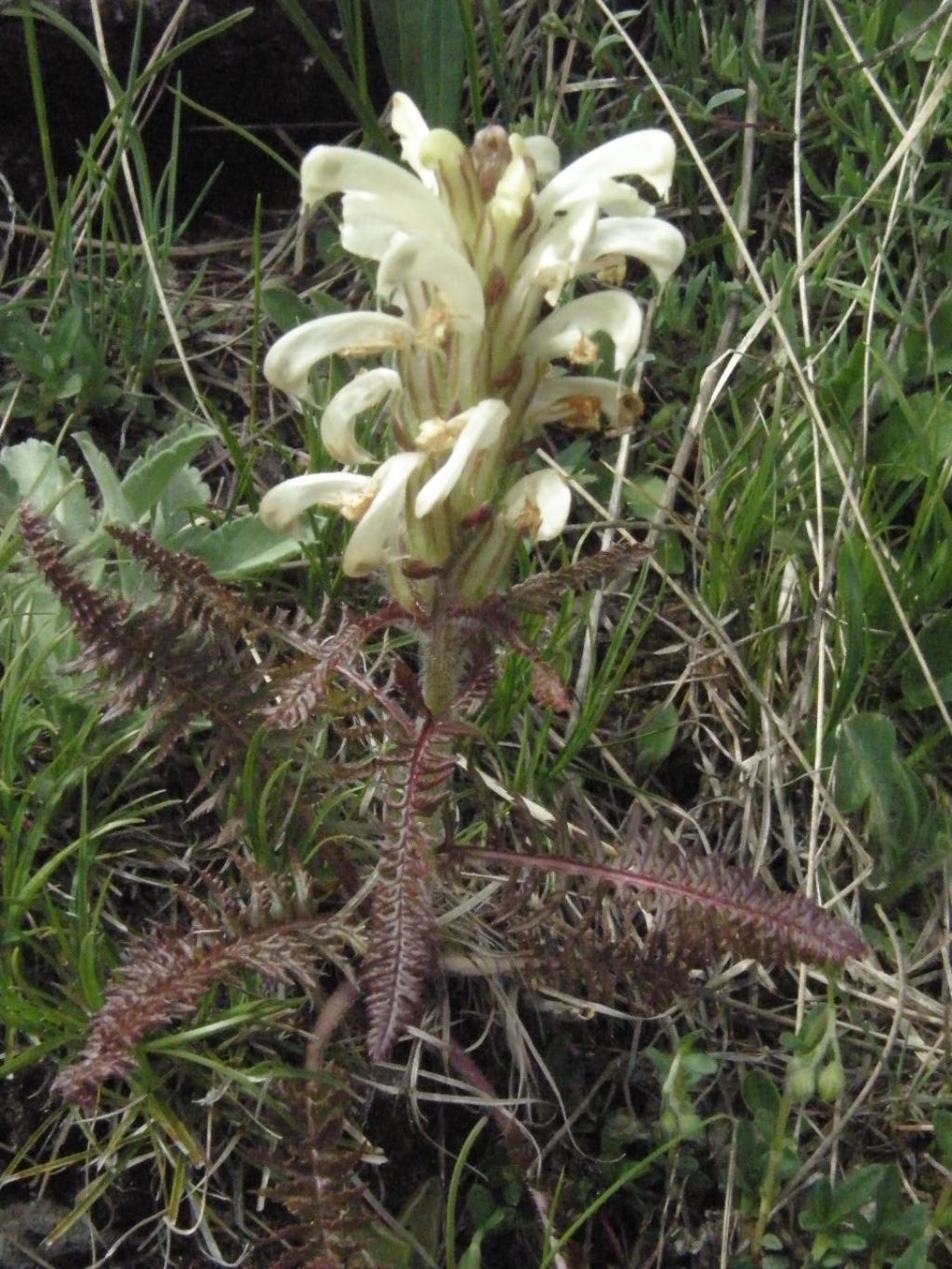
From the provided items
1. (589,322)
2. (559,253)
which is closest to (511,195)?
(559,253)

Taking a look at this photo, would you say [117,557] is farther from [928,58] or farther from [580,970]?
[928,58]

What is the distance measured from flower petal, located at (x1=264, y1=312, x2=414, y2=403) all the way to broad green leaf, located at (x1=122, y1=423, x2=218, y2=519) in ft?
1.63

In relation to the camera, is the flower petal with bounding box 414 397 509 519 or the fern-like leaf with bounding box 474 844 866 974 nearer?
the flower petal with bounding box 414 397 509 519

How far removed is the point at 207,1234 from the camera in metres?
1.61

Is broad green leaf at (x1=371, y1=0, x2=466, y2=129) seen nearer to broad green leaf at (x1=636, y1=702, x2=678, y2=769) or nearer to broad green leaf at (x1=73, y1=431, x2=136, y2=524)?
broad green leaf at (x1=73, y1=431, x2=136, y2=524)

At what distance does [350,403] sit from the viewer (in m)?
1.51

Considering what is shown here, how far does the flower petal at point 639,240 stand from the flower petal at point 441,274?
15 cm

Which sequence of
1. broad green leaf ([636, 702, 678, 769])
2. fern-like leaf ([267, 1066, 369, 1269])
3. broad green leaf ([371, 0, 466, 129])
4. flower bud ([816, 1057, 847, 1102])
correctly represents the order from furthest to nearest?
broad green leaf ([371, 0, 466, 129]) → broad green leaf ([636, 702, 678, 769]) → flower bud ([816, 1057, 847, 1102]) → fern-like leaf ([267, 1066, 369, 1269])

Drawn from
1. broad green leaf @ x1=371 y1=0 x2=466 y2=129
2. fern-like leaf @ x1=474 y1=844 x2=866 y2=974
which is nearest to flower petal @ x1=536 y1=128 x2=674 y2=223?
fern-like leaf @ x1=474 y1=844 x2=866 y2=974

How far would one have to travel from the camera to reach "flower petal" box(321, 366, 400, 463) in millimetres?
1486

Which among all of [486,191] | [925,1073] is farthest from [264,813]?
[925,1073]

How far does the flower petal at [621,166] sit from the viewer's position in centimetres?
142

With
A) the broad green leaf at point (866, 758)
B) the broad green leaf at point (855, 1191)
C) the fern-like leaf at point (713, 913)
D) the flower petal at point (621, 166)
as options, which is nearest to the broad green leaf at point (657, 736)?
the broad green leaf at point (866, 758)

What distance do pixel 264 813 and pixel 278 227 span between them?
1.45 metres
